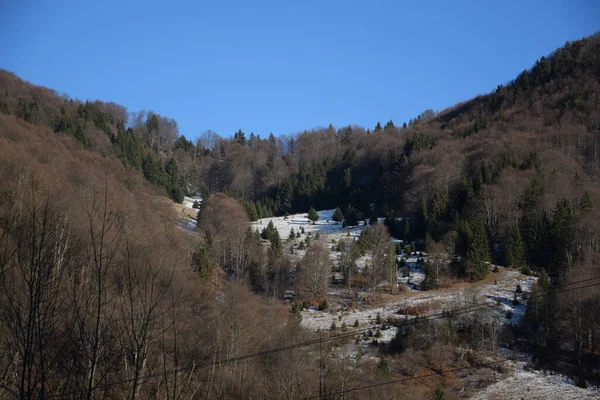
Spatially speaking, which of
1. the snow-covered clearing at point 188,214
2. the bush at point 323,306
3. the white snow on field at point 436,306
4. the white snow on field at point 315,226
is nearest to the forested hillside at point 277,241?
the bush at point 323,306

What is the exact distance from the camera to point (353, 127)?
10500 cm

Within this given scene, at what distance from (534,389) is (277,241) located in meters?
25.7

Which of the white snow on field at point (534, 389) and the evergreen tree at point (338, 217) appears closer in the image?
the white snow on field at point (534, 389)

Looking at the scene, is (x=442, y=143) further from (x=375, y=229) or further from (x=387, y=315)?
(x=387, y=315)

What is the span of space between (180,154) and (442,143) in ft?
160

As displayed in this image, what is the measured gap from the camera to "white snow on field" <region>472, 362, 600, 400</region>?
20.8 metres

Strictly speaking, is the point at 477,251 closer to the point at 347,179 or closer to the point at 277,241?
the point at 277,241

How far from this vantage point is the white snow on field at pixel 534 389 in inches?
819

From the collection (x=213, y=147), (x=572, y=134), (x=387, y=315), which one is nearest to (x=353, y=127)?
(x=213, y=147)

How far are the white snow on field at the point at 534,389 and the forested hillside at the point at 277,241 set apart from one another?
1886mm

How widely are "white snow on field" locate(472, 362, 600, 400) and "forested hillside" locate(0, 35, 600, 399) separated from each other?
1886mm

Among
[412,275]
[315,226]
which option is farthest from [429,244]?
[315,226]

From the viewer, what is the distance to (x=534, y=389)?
70.6 ft

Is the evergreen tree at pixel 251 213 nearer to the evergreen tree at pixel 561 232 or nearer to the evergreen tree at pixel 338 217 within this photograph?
the evergreen tree at pixel 338 217
